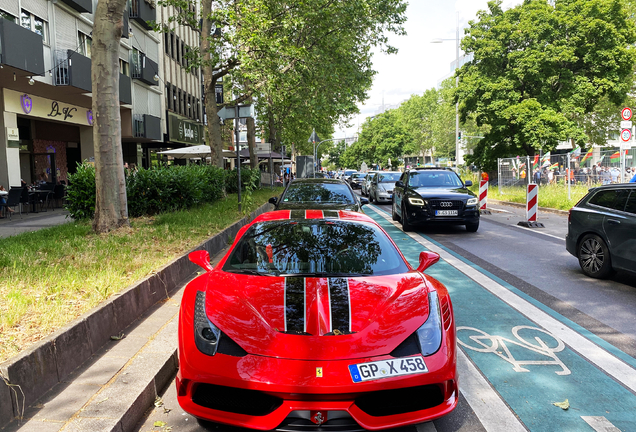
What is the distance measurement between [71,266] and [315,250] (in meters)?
3.50

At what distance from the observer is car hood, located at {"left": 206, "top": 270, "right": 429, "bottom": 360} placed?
2.82 meters

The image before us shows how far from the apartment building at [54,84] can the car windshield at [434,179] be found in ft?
28.2

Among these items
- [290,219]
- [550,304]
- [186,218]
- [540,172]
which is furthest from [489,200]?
[290,219]

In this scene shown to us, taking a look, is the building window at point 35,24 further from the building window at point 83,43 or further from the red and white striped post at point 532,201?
the red and white striped post at point 532,201

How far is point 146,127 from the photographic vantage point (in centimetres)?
2905

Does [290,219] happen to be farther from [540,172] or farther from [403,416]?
[540,172]

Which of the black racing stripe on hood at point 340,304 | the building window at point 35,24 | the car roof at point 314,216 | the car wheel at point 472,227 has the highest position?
the building window at point 35,24

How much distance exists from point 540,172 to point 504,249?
15094mm

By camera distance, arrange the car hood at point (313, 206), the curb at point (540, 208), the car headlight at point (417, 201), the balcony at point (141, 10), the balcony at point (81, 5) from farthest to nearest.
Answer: the balcony at point (141, 10), the balcony at point (81, 5), the curb at point (540, 208), the car headlight at point (417, 201), the car hood at point (313, 206)

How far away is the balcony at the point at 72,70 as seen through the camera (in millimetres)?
18484

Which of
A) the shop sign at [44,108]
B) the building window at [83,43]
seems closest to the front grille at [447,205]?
the shop sign at [44,108]

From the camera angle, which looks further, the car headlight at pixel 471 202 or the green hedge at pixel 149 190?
the car headlight at pixel 471 202

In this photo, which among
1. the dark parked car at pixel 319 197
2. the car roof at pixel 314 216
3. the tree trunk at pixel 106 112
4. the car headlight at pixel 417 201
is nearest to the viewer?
the car roof at pixel 314 216

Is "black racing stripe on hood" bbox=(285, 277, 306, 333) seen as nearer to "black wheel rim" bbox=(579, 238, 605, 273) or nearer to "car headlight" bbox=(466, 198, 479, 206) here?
"black wheel rim" bbox=(579, 238, 605, 273)
